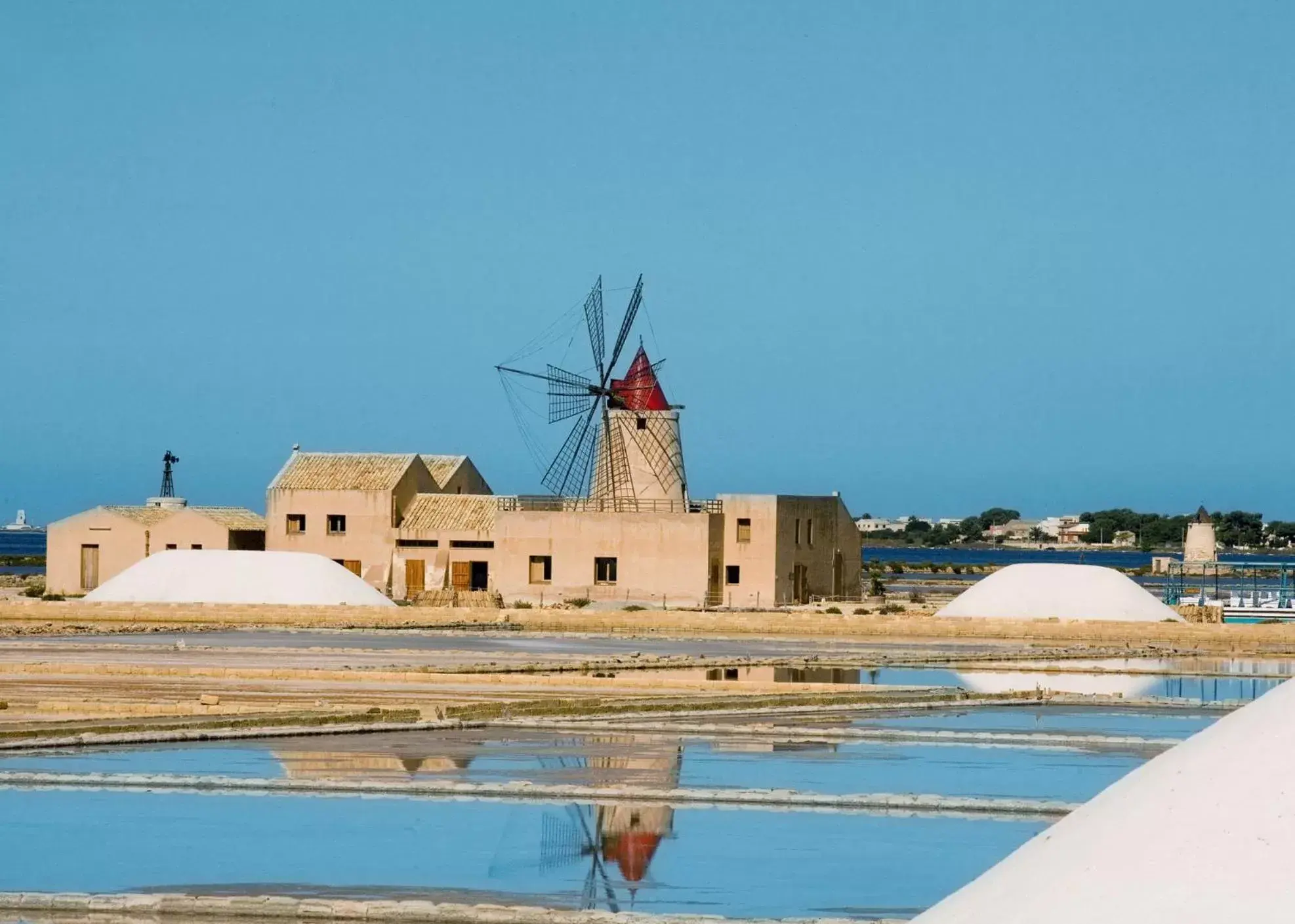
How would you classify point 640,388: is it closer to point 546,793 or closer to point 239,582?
point 239,582

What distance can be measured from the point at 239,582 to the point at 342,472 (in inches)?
164

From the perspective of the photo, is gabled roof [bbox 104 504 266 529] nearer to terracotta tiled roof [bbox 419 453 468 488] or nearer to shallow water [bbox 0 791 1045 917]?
terracotta tiled roof [bbox 419 453 468 488]

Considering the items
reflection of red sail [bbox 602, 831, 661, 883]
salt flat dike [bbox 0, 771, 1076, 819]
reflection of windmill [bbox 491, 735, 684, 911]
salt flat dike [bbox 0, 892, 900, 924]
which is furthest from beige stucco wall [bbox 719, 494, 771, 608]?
salt flat dike [bbox 0, 892, 900, 924]

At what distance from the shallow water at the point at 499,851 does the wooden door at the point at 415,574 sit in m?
23.2

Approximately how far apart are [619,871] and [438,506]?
25.9 meters

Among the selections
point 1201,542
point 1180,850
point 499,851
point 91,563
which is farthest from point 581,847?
point 1201,542

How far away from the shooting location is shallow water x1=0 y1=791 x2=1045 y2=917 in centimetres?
688

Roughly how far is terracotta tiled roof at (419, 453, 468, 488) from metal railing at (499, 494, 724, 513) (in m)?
2.75

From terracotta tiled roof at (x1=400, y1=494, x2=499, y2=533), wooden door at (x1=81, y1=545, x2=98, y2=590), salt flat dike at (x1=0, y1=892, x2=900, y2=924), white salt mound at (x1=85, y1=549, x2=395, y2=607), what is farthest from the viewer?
wooden door at (x1=81, y1=545, x2=98, y2=590)

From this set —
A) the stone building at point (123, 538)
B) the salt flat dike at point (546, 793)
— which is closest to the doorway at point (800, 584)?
the stone building at point (123, 538)

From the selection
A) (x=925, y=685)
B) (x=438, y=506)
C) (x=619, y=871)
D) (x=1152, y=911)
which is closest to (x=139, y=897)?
(x=619, y=871)

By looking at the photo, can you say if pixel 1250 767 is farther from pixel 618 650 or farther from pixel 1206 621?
pixel 1206 621

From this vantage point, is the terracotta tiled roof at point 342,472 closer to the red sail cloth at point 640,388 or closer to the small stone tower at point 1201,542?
the red sail cloth at point 640,388

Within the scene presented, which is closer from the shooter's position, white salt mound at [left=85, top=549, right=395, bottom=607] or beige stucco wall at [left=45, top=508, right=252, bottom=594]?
white salt mound at [left=85, top=549, right=395, bottom=607]
